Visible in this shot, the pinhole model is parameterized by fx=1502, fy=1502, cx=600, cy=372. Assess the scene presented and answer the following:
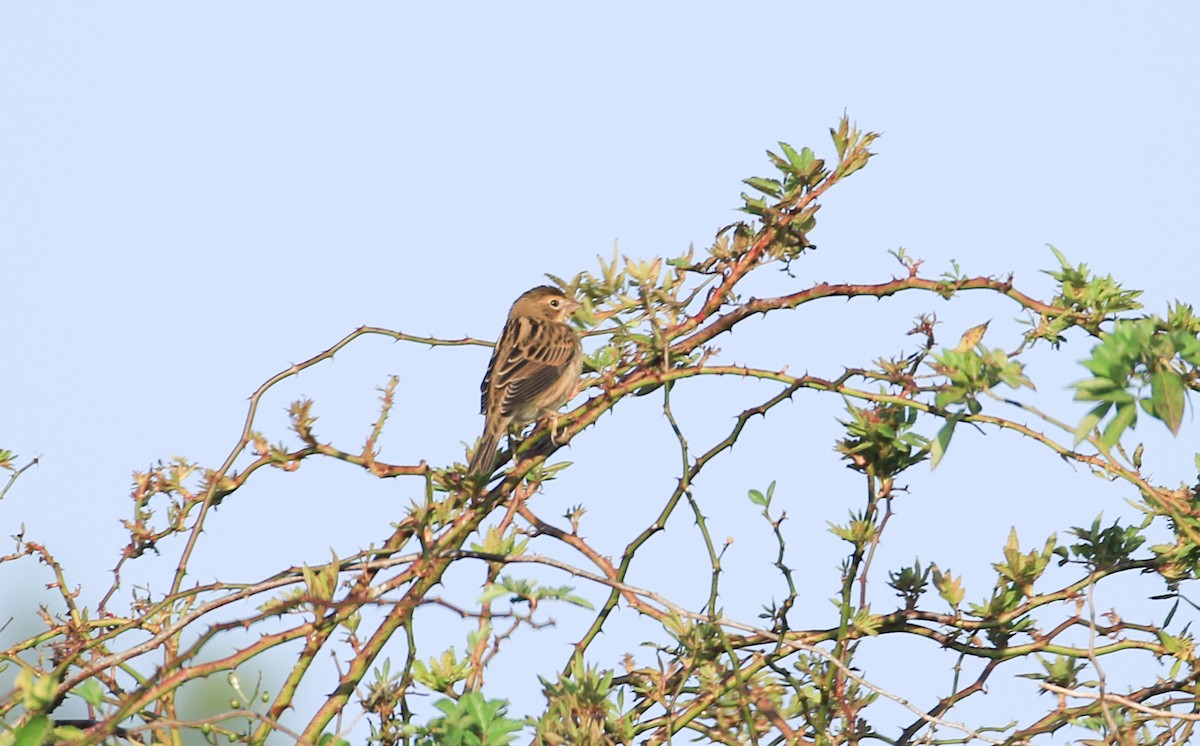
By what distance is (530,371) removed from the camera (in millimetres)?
7629

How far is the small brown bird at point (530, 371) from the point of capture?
6.97 metres

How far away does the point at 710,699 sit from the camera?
3891 millimetres

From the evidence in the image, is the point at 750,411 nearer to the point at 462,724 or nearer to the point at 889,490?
the point at 889,490

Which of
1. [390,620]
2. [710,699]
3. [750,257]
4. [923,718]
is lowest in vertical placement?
[923,718]

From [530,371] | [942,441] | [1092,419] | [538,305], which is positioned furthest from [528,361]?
[1092,419]

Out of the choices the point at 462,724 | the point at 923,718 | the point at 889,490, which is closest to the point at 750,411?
the point at 889,490

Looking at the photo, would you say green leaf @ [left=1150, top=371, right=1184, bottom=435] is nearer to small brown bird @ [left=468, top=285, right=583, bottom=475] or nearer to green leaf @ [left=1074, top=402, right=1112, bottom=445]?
green leaf @ [left=1074, top=402, right=1112, bottom=445]

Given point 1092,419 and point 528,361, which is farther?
point 528,361

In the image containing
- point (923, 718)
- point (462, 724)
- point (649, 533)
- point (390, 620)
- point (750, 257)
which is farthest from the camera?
point (750, 257)

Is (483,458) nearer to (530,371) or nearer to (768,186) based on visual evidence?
(768,186)

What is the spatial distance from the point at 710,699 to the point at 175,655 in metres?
1.39

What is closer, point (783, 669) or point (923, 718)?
point (923, 718)

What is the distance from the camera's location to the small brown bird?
6969 mm

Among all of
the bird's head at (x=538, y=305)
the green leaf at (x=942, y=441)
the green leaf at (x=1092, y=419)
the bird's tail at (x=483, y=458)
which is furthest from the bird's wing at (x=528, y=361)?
the green leaf at (x=1092, y=419)
